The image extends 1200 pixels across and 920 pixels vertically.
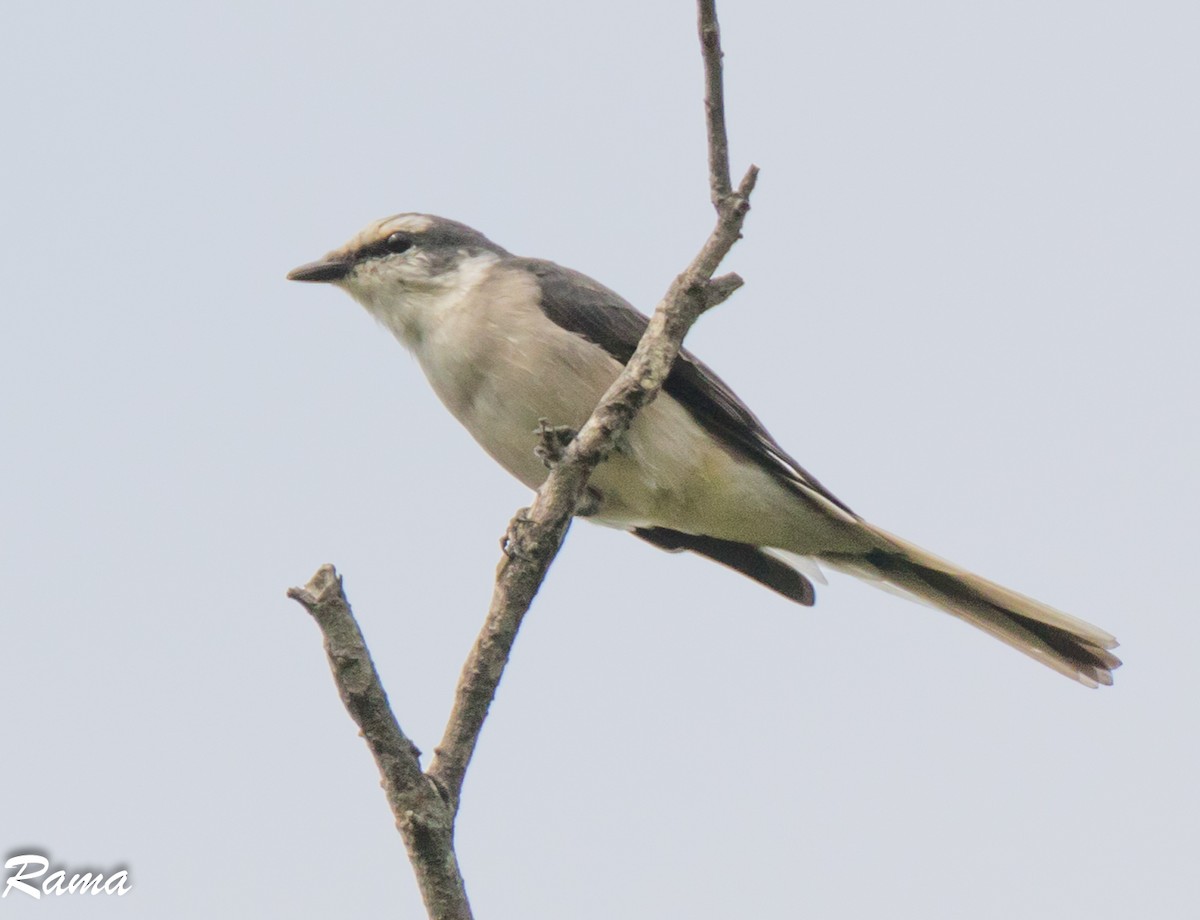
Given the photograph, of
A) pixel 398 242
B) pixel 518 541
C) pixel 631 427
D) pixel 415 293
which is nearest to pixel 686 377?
pixel 631 427

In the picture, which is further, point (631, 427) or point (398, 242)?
point (398, 242)

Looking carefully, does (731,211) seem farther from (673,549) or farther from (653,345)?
(673,549)

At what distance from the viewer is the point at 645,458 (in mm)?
6969

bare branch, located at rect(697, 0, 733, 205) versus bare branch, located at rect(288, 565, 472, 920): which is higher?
bare branch, located at rect(697, 0, 733, 205)

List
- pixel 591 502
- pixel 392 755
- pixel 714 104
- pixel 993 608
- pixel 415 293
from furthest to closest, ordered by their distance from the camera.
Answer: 1. pixel 415 293
2. pixel 993 608
3. pixel 591 502
4. pixel 714 104
5. pixel 392 755

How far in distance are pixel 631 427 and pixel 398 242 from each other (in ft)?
7.00

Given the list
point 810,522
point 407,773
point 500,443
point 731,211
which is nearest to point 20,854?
point 407,773

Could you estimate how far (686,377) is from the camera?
7.36m

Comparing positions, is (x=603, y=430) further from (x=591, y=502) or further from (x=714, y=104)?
(x=591, y=502)

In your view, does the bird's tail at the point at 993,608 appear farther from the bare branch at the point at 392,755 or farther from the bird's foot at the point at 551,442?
the bare branch at the point at 392,755

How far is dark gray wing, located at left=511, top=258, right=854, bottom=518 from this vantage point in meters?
7.35

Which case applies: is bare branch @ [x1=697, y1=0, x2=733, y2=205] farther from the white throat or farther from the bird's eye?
the bird's eye

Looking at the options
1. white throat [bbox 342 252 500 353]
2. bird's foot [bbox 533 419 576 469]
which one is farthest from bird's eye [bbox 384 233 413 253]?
bird's foot [bbox 533 419 576 469]

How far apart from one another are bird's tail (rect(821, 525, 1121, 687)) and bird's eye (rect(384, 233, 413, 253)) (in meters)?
2.92
